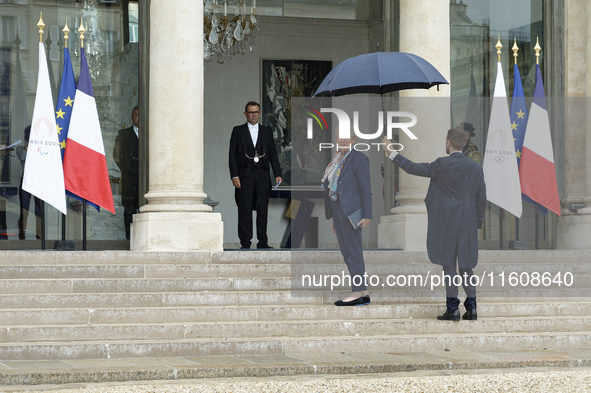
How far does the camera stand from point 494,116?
1180 centimetres

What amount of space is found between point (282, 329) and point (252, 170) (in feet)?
15.2

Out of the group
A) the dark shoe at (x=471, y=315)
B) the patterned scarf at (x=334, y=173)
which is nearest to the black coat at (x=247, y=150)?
the patterned scarf at (x=334, y=173)

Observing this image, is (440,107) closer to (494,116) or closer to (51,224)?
(494,116)

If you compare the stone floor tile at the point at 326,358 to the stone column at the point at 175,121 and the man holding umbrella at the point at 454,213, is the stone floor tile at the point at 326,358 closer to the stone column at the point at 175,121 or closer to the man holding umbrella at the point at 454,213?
the man holding umbrella at the point at 454,213

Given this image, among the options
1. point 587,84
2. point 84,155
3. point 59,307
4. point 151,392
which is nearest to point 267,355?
point 151,392

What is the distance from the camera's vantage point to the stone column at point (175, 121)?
10.3m

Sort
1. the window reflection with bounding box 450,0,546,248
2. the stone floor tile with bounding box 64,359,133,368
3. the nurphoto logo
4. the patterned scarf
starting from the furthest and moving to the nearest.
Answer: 1. the window reflection with bounding box 450,0,546,248
2. the nurphoto logo
3. the patterned scarf
4. the stone floor tile with bounding box 64,359,133,368

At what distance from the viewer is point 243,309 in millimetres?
7965

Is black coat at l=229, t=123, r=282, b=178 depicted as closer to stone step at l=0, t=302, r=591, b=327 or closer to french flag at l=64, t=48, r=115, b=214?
french flag at l=64, t=48, r=115, b=214

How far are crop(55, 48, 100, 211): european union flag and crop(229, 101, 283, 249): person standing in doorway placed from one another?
2.10m

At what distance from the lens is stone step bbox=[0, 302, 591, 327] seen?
24.9 feet

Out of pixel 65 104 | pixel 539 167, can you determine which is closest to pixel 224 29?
pixel 65 104

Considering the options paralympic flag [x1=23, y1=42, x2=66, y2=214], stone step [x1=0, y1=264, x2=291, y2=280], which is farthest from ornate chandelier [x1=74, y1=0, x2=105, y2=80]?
stone step [x1=0, y1=264, x2=291, y2=280]

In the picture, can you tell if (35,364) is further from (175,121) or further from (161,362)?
(175,121)
